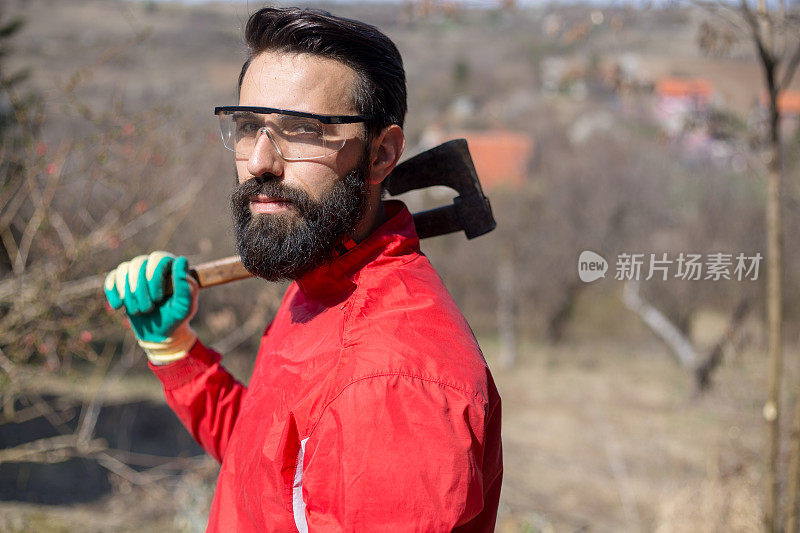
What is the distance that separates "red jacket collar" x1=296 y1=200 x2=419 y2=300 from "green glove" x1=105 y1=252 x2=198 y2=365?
0.54 m

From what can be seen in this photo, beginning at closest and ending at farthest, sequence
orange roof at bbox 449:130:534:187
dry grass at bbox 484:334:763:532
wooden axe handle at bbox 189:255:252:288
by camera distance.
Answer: wooden axe handle at bbox 189:255:252:288
dry grass at bbox 484:334:763:532
orange roof at bbox 449:130:534:187

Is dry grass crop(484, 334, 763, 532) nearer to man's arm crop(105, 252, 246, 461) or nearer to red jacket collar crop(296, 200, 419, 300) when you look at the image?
man's arm crop(105, 252, 246, 461)

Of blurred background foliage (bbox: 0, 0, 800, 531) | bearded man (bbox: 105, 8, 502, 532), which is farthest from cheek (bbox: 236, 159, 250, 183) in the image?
blurred background foliage (bbox: 0, 0, 800, 531)

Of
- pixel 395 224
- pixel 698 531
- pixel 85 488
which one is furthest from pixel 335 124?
pixel 85 488

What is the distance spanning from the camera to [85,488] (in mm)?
8805

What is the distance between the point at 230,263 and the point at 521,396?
14.6 meters

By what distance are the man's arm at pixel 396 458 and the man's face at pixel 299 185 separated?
36 centimetres

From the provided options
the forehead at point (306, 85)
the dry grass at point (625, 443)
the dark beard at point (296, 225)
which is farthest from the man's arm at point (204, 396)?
the dry grass at point (625, 443)

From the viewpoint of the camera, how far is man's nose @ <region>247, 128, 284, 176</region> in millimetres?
1356

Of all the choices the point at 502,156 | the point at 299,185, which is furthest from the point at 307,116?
the point at 502,156

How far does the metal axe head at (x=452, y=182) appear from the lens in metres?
1.73

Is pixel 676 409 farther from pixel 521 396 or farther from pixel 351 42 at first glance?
pixel 351 42

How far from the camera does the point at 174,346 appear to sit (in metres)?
1.83

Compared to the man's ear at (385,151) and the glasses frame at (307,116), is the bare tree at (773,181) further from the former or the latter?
the glasses frame at (307,116)
